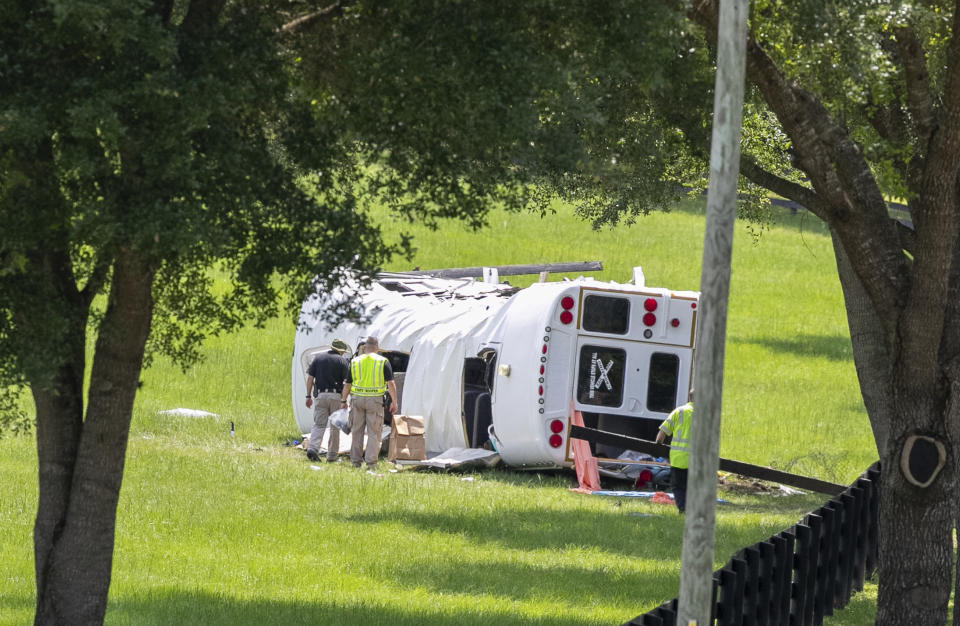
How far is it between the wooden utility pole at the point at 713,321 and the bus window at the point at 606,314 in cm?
1302

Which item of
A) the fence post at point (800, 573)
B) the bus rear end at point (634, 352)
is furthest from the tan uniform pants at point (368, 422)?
the fence post at point (800, 573)

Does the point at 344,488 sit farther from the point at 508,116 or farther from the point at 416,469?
the point at 508,116

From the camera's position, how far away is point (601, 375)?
1955cm

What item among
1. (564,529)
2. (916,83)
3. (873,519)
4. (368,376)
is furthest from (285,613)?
(368,376)

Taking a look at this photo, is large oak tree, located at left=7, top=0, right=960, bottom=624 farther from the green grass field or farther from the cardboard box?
the cardboard box

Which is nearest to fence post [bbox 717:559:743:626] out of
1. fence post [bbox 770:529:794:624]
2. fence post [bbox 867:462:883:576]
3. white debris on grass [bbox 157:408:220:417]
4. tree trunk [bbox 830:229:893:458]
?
fence post [bbox 770:529:794:624]

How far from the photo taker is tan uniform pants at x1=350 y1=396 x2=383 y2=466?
19.5 m

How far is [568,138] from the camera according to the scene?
26.1 feet

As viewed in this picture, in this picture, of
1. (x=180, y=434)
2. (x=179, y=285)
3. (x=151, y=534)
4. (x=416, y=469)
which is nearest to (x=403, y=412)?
(x=416, y=469)

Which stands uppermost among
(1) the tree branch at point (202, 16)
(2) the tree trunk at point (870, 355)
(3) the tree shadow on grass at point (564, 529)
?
(1) the tree branch at point (202, 16)

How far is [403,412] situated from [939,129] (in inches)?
503

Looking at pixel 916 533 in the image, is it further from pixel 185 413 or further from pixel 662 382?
pixel 185 413

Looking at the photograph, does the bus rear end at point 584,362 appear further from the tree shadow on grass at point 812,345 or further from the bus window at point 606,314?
the tree shadow on grass at point 812,345

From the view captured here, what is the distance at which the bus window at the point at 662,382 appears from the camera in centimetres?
1972
